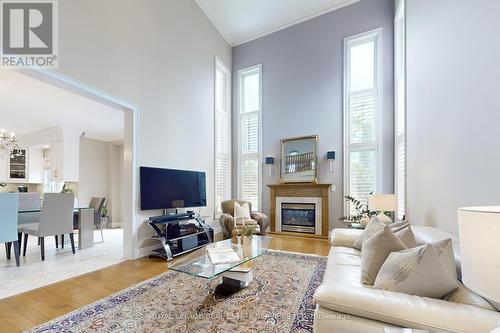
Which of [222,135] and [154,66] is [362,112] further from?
[154,66]

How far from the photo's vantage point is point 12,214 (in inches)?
125

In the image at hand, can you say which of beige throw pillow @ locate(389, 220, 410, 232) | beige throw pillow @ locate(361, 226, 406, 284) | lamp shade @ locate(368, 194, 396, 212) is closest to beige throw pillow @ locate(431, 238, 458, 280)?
beige throw pillow @ locate(361, 226, 406, 284)

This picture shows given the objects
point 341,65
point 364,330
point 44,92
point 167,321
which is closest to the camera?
point 364,330

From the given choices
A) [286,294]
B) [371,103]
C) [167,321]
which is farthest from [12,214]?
[371,103]

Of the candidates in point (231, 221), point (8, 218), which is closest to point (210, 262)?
point (231, 221)

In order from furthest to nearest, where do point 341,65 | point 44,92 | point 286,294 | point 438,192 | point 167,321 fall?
point 341,65
point 44,92
point 438,192
point 286,294
point 167,321

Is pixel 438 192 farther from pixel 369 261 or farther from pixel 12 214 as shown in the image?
pixel 12 214

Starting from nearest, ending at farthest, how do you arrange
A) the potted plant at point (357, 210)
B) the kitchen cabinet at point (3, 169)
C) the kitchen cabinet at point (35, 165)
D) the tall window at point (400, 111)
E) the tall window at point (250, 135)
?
the tall window at point (400, 111) < the potted plant at point (357, 210) < the tall window at point (250, 135) < the kitchen cabinet at point (3, 169) < the kitchen cabinet at point (35, 165)

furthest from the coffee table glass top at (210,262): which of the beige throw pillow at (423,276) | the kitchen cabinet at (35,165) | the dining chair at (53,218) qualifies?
the kitchen cabinet at (35,165)

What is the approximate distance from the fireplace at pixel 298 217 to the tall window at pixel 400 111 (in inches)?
66.7

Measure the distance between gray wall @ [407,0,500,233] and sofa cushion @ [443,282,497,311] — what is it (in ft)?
2.31

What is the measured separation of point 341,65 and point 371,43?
0.72 meters

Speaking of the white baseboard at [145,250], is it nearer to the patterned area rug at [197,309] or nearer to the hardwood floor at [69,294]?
the hardwood floor at [69,294]

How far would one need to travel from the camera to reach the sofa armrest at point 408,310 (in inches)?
40.3
